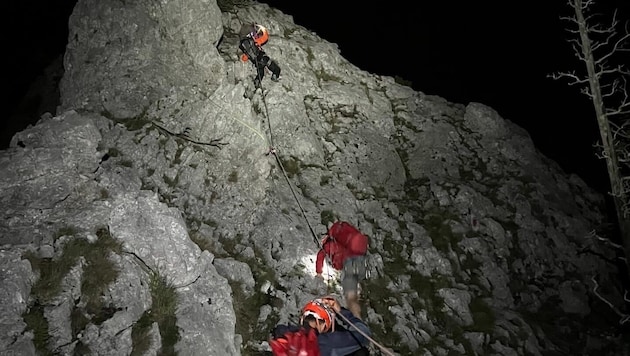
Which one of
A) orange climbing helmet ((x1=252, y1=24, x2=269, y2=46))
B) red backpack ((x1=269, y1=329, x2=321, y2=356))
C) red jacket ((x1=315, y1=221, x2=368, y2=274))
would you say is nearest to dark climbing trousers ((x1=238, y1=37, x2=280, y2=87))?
orange climbing helmet ((x1=252, y1=24, x2=269, y2=46))

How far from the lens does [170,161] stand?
12578 millimetres

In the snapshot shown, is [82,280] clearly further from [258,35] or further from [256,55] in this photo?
[258,35]

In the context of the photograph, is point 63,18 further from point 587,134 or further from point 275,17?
point 587,134

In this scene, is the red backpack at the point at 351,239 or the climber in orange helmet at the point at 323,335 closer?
the climber in orange helmet at the point at 323,335

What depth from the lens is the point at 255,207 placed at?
12453 millimetres

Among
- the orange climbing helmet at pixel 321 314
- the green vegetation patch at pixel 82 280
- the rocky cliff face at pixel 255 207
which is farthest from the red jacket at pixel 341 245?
the green vegetation patch at pixel 82 280

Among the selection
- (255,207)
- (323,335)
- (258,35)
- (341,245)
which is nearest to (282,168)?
(255,207)

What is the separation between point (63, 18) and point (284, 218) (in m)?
25.9

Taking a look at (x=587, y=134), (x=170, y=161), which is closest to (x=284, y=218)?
(x=170, y=161)

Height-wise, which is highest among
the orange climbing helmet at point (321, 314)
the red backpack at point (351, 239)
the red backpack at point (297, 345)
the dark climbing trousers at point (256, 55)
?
the dark climbing trousers at point (256, 55)

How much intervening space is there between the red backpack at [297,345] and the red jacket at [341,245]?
316 centimetres

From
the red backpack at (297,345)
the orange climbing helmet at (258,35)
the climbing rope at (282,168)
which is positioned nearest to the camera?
the red backpack at (297,345)

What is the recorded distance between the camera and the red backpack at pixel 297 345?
709cm

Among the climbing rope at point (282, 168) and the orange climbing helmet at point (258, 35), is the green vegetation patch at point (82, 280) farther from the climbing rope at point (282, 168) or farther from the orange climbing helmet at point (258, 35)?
the orange climbing helmet at point (258, 35)
